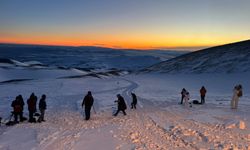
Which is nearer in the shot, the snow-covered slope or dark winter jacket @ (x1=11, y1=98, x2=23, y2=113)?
dark winter jacket @ (x1=11, y1=98, x2=23, y2=113)

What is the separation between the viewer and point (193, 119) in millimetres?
19219

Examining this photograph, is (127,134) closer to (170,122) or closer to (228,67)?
(170,122)

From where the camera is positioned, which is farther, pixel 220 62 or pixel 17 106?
pixel 220 62

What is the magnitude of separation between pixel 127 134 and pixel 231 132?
494 cm

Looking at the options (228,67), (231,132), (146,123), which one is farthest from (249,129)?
(228,67)

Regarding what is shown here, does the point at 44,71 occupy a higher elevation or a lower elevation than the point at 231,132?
lower

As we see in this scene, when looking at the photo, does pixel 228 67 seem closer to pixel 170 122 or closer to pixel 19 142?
pixel 170 122

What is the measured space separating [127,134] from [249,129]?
20.1 ft

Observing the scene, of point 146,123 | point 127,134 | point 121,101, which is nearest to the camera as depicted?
point 127,134

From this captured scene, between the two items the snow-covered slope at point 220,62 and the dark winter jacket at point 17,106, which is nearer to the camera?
the dark winter jacket at point 17,106

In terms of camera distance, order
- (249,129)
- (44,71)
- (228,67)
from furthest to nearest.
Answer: (44,71) < (228,67) < (249,129)

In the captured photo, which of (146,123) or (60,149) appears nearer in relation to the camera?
(60,149)

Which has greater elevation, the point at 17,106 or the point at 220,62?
the point at 17,106

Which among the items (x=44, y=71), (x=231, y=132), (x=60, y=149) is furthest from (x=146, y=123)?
(x=44, y=71)
